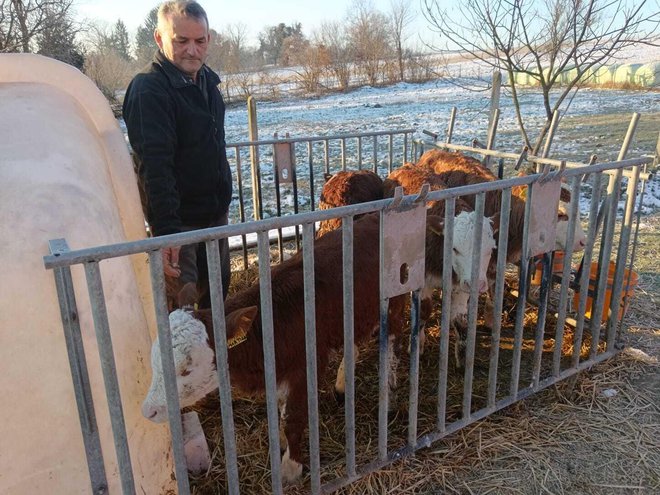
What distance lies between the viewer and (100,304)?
171cm

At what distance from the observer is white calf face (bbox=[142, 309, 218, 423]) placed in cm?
225

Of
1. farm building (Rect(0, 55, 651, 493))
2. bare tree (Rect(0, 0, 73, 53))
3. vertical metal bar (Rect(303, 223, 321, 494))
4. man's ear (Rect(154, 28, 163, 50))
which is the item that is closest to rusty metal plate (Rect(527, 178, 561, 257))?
farm building (Rect(0, 55, 651, 493))

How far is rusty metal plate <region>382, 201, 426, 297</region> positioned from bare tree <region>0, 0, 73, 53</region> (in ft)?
28.4

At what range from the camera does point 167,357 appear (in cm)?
190

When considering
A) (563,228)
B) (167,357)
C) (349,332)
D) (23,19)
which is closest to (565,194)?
(563,228)

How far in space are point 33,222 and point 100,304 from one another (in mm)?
518

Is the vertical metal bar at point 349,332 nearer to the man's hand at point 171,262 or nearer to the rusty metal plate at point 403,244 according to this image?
the rusty metal plate at point 403,244

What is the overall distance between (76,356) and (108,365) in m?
0.11

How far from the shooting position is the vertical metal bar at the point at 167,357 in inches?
71.6

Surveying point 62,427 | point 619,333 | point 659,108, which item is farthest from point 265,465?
point 659,108

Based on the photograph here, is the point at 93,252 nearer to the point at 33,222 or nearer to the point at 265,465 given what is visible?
the point at 33,222

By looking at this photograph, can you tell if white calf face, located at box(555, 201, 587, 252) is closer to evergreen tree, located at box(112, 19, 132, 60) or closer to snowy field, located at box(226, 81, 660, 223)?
snowy field, located at box(226, 81, 660, 223)

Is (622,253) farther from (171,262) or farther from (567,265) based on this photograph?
(171,262)

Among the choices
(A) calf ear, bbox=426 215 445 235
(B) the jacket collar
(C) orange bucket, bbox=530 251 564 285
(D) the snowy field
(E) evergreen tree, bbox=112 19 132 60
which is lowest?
(C) orange bucket, bbox=530 251 564 285
